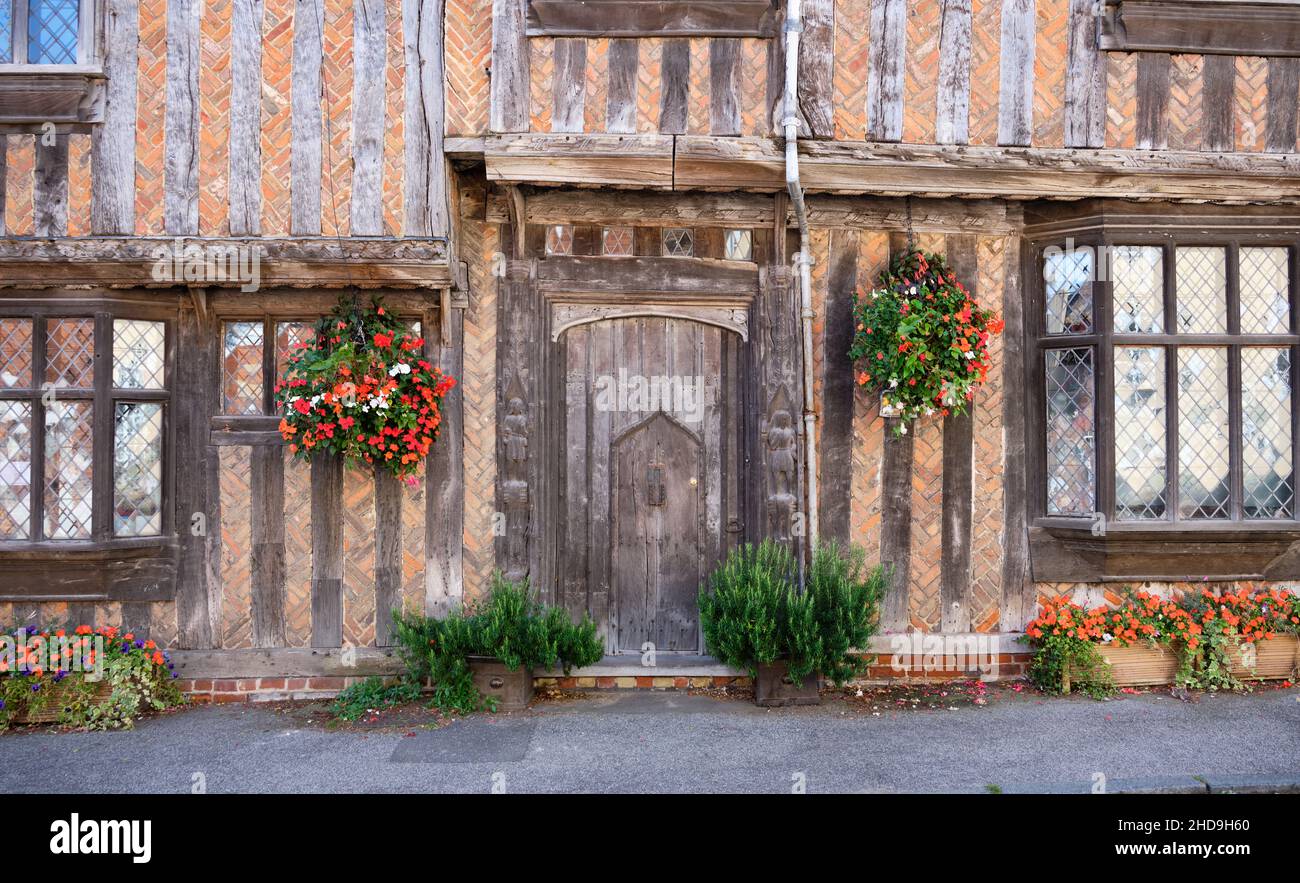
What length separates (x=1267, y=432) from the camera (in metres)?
6.09

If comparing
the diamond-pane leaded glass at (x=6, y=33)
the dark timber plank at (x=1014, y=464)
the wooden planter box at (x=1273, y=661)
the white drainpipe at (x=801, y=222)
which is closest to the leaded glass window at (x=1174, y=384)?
the dark timber plank at (x=1014, y=464)

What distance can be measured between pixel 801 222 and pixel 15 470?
5548 mm

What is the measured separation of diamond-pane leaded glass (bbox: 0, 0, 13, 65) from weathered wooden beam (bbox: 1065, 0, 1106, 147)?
23.3 ft

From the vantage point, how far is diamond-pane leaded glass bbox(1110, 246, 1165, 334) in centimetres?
603

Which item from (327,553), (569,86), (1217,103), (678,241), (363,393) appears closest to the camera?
(363,393)

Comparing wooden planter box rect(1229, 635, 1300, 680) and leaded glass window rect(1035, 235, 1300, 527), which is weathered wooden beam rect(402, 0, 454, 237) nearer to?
leaded glass window rect(1035, 235, 1300, 527)

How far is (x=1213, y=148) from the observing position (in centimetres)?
575

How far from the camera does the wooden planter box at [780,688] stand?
220 inches

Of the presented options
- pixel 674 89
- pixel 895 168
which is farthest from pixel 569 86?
pixel 895 168

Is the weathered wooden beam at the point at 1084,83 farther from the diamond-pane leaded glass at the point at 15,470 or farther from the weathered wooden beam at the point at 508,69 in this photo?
the diamond-pane leaded glass at the point at 15,470

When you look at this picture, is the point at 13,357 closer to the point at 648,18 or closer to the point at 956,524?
A: the point at 648,18

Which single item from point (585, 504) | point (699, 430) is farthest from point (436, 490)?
point (699, 430)

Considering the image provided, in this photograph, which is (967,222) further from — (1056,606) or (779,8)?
(1056,606)

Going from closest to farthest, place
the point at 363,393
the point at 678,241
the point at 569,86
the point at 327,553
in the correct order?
the point at 363,393 → the point at 569,86 → the point at 327,553 → the point at 678,241
